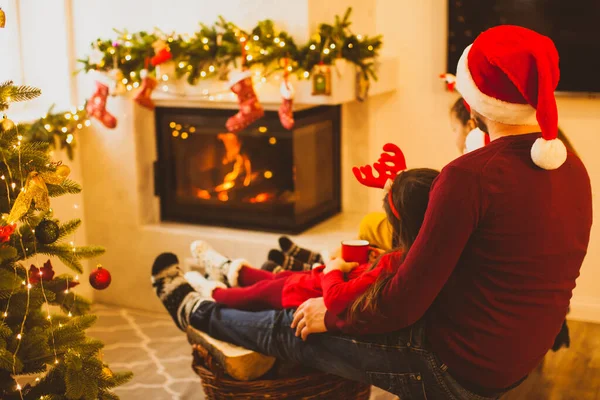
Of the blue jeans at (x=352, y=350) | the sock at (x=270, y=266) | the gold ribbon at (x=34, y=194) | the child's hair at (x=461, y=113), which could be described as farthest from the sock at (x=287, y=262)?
the gold ribbon at (x=34, y=194)

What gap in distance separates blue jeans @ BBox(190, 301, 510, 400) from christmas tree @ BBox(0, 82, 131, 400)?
0.35 metres

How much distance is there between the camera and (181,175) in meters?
3.70

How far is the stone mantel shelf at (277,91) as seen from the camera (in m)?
3.16

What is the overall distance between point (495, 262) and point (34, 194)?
1069 mm

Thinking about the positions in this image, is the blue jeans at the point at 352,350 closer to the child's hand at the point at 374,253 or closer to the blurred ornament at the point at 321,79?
the child's hand at the point at 374,253

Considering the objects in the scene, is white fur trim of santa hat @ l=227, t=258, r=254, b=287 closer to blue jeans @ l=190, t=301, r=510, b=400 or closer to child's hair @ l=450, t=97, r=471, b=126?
blue jeans @ l=190, t=301, r=510, b=400

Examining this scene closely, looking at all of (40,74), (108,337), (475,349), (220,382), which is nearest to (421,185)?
(475,349)

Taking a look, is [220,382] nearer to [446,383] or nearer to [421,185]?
[446,383]

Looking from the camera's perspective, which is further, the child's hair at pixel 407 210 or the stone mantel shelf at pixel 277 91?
the stone mantel shelf at pixel 277 91

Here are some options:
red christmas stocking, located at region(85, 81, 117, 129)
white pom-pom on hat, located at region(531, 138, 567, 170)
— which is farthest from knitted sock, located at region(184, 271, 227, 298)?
white pom-pom on hat, located at region(531, 138, 567, 170)

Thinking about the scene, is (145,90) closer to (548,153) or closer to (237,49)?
(237,49)

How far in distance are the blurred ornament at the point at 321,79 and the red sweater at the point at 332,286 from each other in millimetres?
1008

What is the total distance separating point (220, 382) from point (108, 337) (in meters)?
1.27

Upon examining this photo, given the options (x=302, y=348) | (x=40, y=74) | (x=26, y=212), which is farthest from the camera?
(x=40, y=74)
